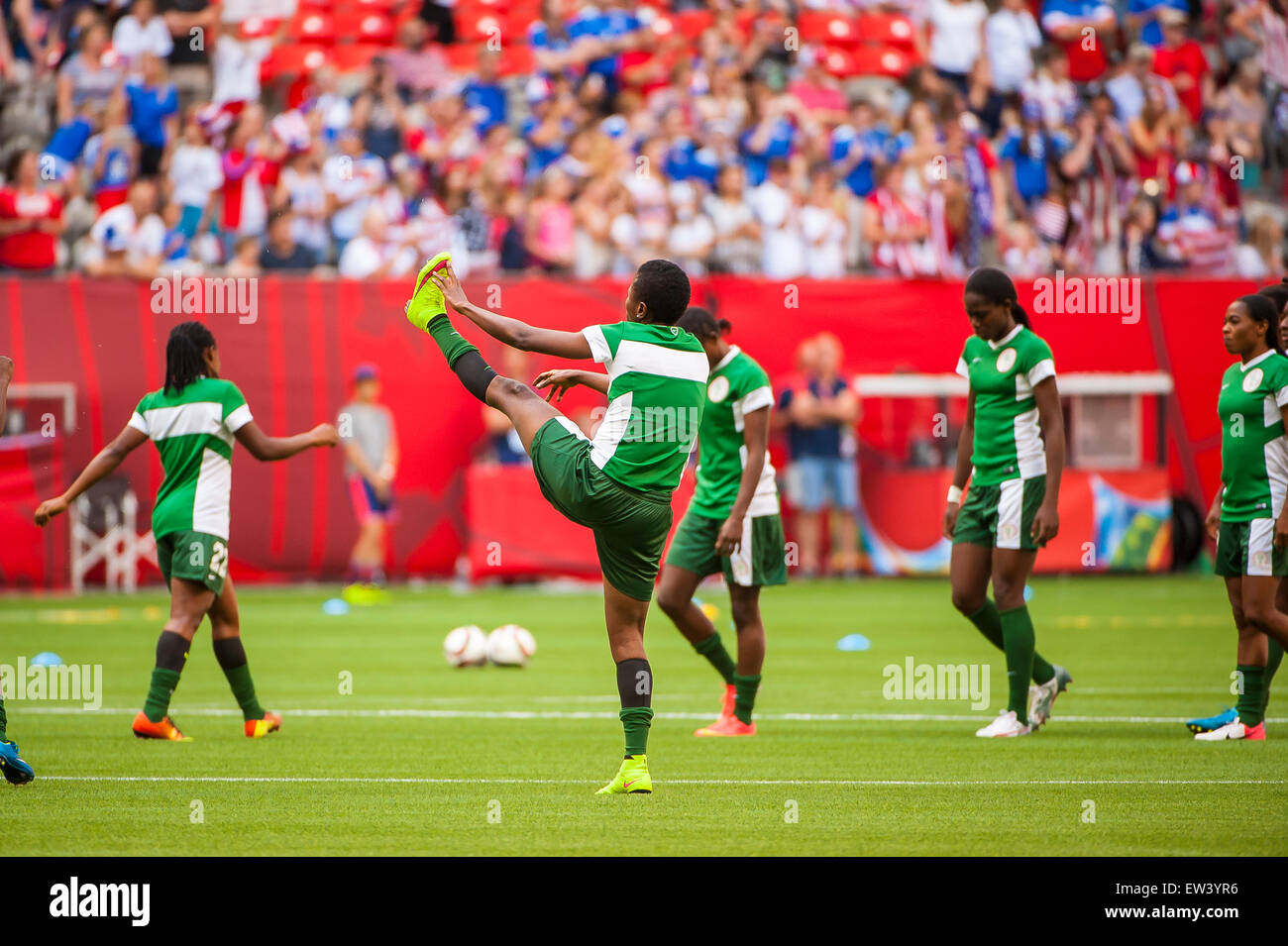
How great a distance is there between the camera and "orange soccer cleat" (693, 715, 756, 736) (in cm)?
1052

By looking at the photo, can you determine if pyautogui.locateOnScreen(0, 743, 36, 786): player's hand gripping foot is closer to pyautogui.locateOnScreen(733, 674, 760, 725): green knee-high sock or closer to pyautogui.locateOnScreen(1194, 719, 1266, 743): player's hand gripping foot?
pyautogui.locateOnScreen(733, 674, 760, 725): green knee-high sock

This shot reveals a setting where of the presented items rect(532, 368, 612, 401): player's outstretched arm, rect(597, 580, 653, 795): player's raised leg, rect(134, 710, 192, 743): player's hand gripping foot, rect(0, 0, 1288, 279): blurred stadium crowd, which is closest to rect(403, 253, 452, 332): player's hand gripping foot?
rect(532, 368, 612, 401): player's outstretched arm

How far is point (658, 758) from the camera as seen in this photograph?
9438mm

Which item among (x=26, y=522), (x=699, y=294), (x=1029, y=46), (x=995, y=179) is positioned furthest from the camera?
(x=1029, y=46)

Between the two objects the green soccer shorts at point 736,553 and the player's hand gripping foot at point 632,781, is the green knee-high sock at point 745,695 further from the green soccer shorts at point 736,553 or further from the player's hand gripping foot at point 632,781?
the player's hand gripping foot at point 632,781

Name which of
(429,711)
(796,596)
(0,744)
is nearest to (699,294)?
(796,596)

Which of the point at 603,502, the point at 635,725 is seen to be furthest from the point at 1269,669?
the point at 603,502

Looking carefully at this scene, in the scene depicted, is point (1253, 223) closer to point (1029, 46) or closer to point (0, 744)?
point (1029, 46)

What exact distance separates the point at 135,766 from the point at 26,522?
12.1 meters

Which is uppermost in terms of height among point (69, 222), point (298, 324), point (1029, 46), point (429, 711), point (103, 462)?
point (1029, 46)

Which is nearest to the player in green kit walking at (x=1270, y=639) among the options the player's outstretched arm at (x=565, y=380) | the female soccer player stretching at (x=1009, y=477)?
the female soccer player stretching at (x=1009, y=477)

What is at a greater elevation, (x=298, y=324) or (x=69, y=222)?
(x=69, y=222)

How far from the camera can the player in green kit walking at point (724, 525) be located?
10539 mm

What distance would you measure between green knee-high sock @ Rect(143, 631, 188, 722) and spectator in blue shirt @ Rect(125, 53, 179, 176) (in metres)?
14.0
